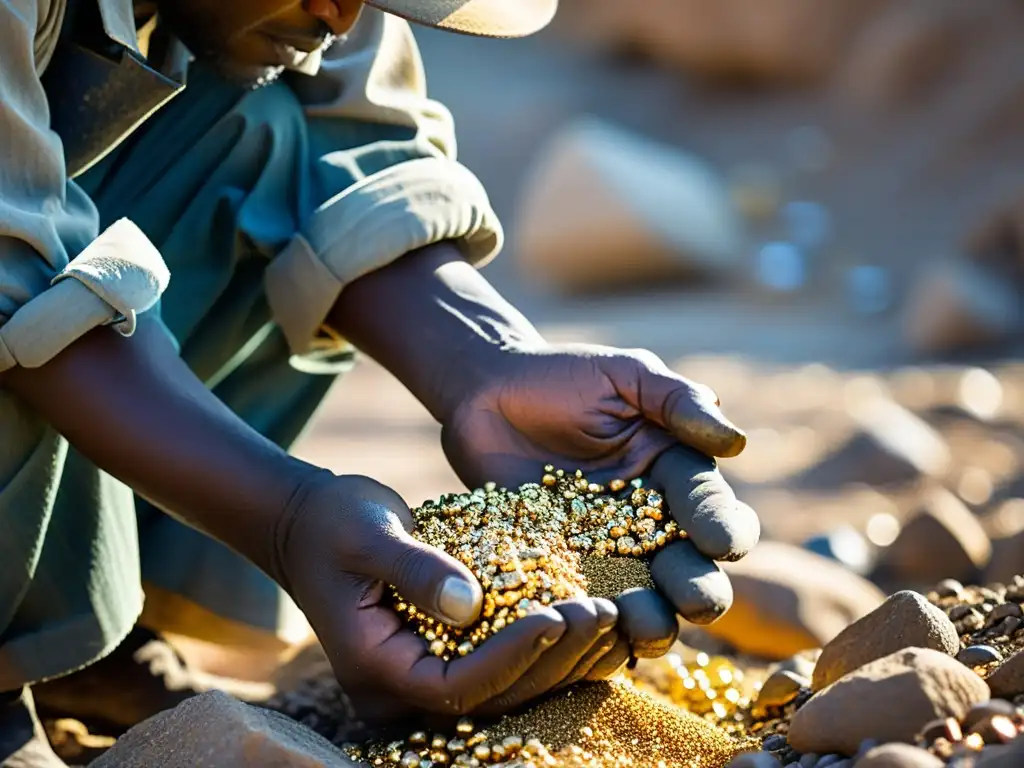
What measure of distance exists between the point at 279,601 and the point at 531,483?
0.62 meters

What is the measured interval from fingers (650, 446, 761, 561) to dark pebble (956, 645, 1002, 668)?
0.24 metres

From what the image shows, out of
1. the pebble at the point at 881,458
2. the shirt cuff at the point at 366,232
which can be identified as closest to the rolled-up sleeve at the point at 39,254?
the shirt cuff at the point at 366,232

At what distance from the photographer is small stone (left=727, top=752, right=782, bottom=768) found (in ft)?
4.16

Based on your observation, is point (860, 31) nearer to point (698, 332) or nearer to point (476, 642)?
point (698, 332)

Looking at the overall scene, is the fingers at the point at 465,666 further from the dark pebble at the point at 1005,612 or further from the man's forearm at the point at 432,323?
the dark pebble at the point at 1005,612

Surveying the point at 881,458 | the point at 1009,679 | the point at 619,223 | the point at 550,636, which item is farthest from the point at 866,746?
the point at 619,223

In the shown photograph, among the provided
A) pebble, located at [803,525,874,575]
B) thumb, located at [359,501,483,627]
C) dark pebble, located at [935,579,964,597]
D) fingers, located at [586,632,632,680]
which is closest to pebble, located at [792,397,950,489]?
pebble, located at [803,525,874,575]

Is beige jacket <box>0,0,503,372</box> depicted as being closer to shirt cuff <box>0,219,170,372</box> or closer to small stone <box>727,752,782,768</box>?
shirt cuff <box>0,219,170,372</box>

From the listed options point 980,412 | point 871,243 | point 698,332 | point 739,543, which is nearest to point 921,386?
point 980,412

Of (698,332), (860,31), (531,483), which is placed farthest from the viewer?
(860,31)

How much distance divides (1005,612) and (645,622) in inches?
20.2

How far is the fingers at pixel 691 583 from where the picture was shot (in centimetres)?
139

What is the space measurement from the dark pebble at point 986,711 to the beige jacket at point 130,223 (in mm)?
883

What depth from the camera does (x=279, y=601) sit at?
2062 mm
